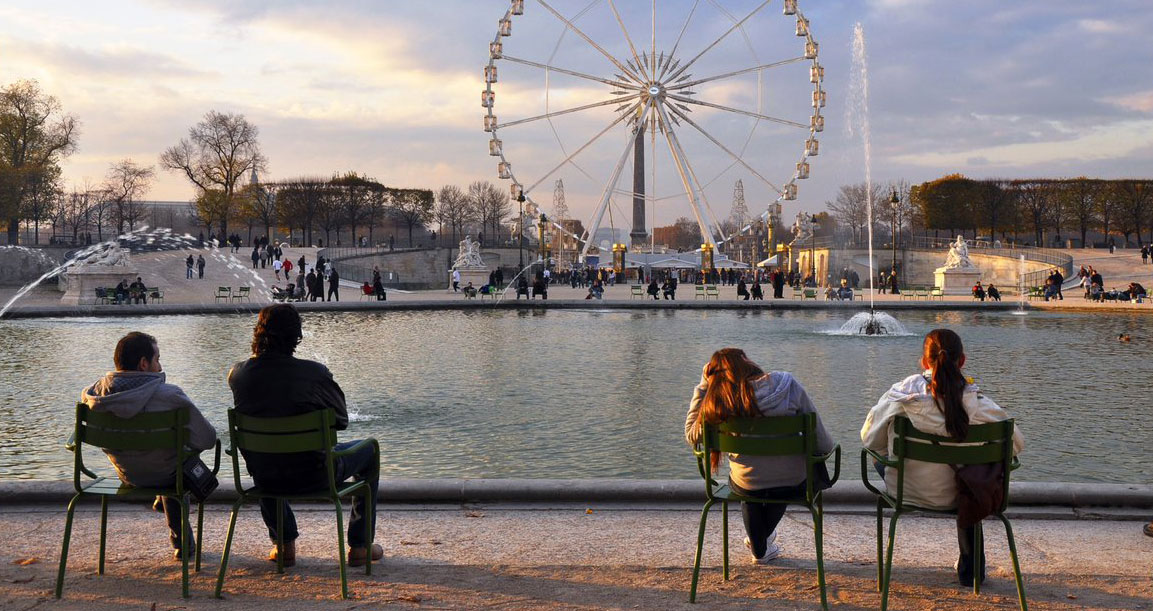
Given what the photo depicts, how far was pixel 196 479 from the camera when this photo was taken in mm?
4637

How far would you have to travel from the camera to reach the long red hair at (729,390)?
4.38m

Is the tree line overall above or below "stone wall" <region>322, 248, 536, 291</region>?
above

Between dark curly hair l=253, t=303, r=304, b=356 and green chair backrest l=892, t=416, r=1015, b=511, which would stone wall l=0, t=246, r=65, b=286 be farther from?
green chair backrest l=892, t=416, r=1015, b=511

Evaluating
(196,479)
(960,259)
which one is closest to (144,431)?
(196,479)

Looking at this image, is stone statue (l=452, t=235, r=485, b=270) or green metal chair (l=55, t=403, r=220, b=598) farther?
stone statue (l=452, t=235, r=485, b=270)

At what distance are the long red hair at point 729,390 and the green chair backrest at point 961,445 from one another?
23.7 inches

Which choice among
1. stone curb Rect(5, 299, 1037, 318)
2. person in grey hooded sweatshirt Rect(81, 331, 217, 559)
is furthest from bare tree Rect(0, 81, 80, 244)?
person in grey hooded sweatshirt Rect(81, 331, 217, 559)

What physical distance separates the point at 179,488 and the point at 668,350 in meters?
13.2

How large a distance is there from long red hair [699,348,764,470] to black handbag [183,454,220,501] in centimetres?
226

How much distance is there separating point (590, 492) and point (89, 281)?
95.1ft

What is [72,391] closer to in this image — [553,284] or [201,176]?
[553,284]

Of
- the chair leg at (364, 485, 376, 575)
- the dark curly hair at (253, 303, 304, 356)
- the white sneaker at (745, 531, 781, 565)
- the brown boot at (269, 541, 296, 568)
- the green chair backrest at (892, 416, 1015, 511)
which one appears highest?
the dark curly hair at (253, 303, 304, 356)

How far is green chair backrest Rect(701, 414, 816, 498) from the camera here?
4344 millimetres

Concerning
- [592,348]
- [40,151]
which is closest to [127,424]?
[592,348]
